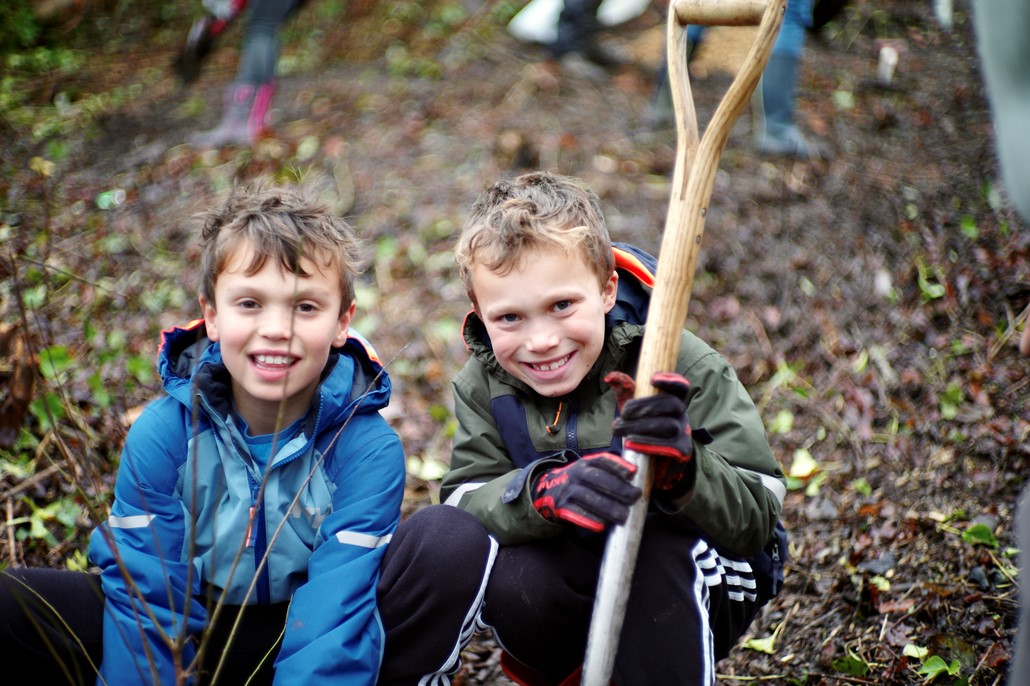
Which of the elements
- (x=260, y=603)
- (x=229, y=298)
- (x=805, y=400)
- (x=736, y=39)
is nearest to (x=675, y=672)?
(x=260, y=603)

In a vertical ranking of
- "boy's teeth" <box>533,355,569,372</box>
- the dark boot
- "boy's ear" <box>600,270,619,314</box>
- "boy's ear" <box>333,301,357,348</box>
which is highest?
the dark boot

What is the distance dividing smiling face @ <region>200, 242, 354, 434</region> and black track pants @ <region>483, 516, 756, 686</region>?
29.4 inches

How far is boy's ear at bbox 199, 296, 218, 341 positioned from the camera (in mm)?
2367

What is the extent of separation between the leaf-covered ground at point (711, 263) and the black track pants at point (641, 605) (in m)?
0.67

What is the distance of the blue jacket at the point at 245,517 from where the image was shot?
2.14 meters

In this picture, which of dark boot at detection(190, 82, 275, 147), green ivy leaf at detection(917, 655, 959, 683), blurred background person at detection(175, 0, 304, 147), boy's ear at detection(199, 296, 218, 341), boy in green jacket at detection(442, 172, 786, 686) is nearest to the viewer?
boy in green jacket at detection(442, 172, 786, 686)

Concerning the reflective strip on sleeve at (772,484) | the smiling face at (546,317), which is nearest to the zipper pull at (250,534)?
the smiling face at (546,317)

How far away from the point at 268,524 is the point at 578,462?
0.88m

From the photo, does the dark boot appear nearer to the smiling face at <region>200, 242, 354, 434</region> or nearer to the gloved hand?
the smiling face at <region>200, 242, 354, 434</region>

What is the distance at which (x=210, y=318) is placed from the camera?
7.82 feet

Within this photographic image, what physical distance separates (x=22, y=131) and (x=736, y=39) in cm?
548

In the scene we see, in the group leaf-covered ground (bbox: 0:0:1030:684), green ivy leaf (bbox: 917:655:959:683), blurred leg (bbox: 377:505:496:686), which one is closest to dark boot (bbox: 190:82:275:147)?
leaf-covered ground (bbox: 0:0:1030:684)

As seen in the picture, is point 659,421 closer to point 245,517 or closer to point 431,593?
point 431,593

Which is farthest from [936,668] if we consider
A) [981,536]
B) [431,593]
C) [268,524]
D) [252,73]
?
[252,73]
